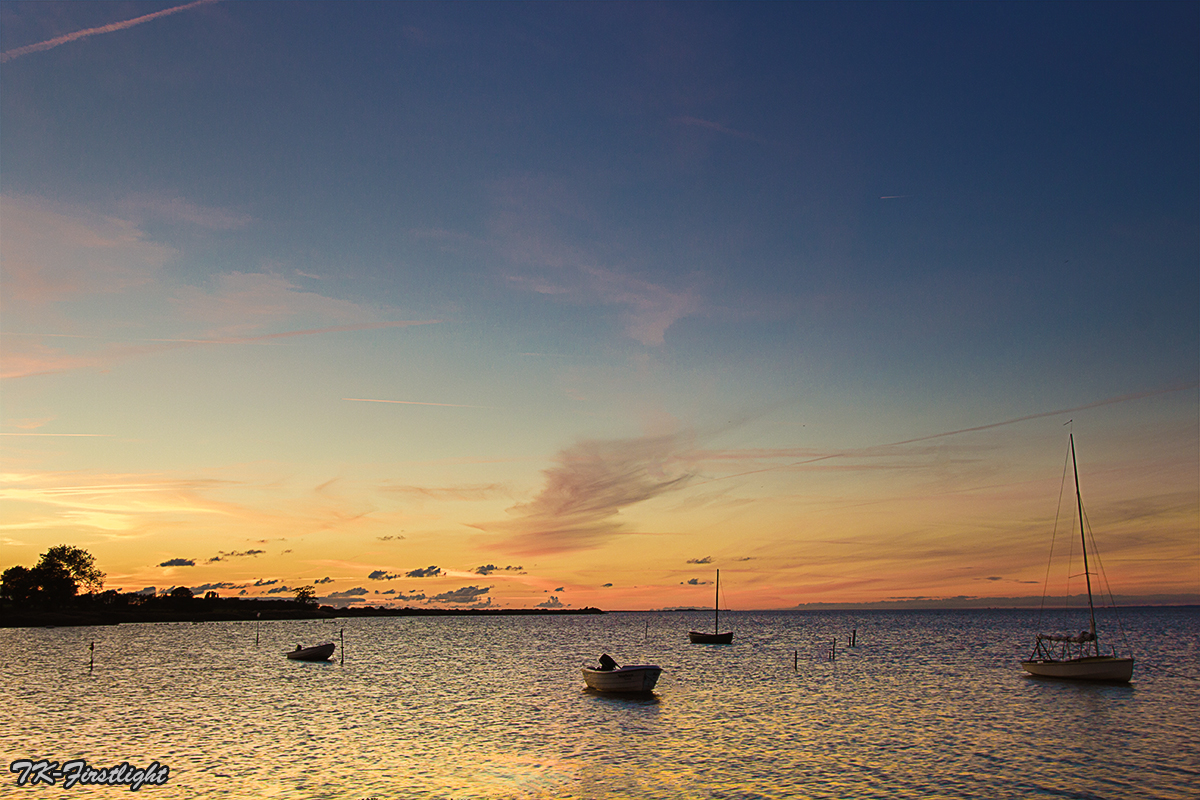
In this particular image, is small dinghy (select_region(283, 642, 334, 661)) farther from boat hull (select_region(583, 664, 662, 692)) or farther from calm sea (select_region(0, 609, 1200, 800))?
boat hull (select_region(583, 664, 662, 692))

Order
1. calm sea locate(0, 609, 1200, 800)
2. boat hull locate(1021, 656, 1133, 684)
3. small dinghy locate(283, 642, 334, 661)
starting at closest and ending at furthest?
calm sea locate(0, 609, 1200, 800)
boat hull locate(1021, 656, 1133, 684)
small dinghy locate(283, 642, 334, 661)

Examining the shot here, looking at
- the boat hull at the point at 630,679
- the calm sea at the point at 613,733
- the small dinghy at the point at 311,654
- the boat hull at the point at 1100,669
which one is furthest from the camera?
the small dinghy at the point at 311,654

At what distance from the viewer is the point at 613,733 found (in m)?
46.0

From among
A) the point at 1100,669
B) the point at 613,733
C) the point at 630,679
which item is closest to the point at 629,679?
the point at 630,679

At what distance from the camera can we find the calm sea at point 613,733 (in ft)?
110

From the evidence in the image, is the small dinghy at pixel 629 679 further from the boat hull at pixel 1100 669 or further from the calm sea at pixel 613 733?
the boat hull at pixel 1100 669

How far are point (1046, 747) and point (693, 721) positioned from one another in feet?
69.1

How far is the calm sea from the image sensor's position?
33.7 metres

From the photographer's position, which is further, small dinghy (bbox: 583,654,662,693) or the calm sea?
small dinghy (bbox: 583,654,662,693)

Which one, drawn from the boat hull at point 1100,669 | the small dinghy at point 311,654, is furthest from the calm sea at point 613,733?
the small dinghy at point 311,654

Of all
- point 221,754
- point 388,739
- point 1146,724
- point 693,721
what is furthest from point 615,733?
point 1146,724

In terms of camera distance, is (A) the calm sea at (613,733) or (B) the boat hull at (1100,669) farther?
(B) the boat hull at (1100,669)

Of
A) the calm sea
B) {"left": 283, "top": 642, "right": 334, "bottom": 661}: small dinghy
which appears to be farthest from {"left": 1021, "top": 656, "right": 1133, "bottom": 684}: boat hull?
{"left": 283, "top": 642, "right": 334, "bottom": 661}: small dinghy

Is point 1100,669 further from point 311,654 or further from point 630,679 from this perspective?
point 311,654
